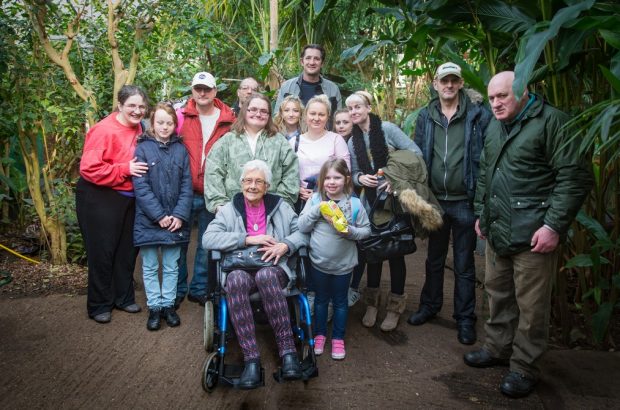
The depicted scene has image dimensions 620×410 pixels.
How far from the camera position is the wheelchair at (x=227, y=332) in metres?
2.90

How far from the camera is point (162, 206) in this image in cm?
381

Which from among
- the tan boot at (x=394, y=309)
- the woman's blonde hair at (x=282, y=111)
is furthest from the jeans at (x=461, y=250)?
the woman's blonde hair at (x=282, y=111)

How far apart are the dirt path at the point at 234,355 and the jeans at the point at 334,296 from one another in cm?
22

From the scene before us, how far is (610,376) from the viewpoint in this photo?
3.15 meters

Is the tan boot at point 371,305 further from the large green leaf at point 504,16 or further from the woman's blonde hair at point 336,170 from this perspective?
the large green leaf at point 504,16

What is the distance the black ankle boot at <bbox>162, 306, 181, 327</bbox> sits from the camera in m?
3.80

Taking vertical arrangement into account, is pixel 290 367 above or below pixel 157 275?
below

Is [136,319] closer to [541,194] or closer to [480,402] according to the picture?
[480,402]

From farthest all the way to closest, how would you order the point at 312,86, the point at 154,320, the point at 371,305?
the point at 312,86
the point at 371,305
the point at 154,320

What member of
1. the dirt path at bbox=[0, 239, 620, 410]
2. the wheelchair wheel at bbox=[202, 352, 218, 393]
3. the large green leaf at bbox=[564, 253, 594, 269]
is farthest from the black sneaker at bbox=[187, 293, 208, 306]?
the large green leaf at bbox=[564, 253, 594, 269]

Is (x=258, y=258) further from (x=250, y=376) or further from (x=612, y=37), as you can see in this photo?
(x=612, y=37)

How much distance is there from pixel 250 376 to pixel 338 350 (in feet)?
2.40

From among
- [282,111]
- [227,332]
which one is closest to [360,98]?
[282,111]

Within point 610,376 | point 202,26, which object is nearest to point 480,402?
point 610,376
